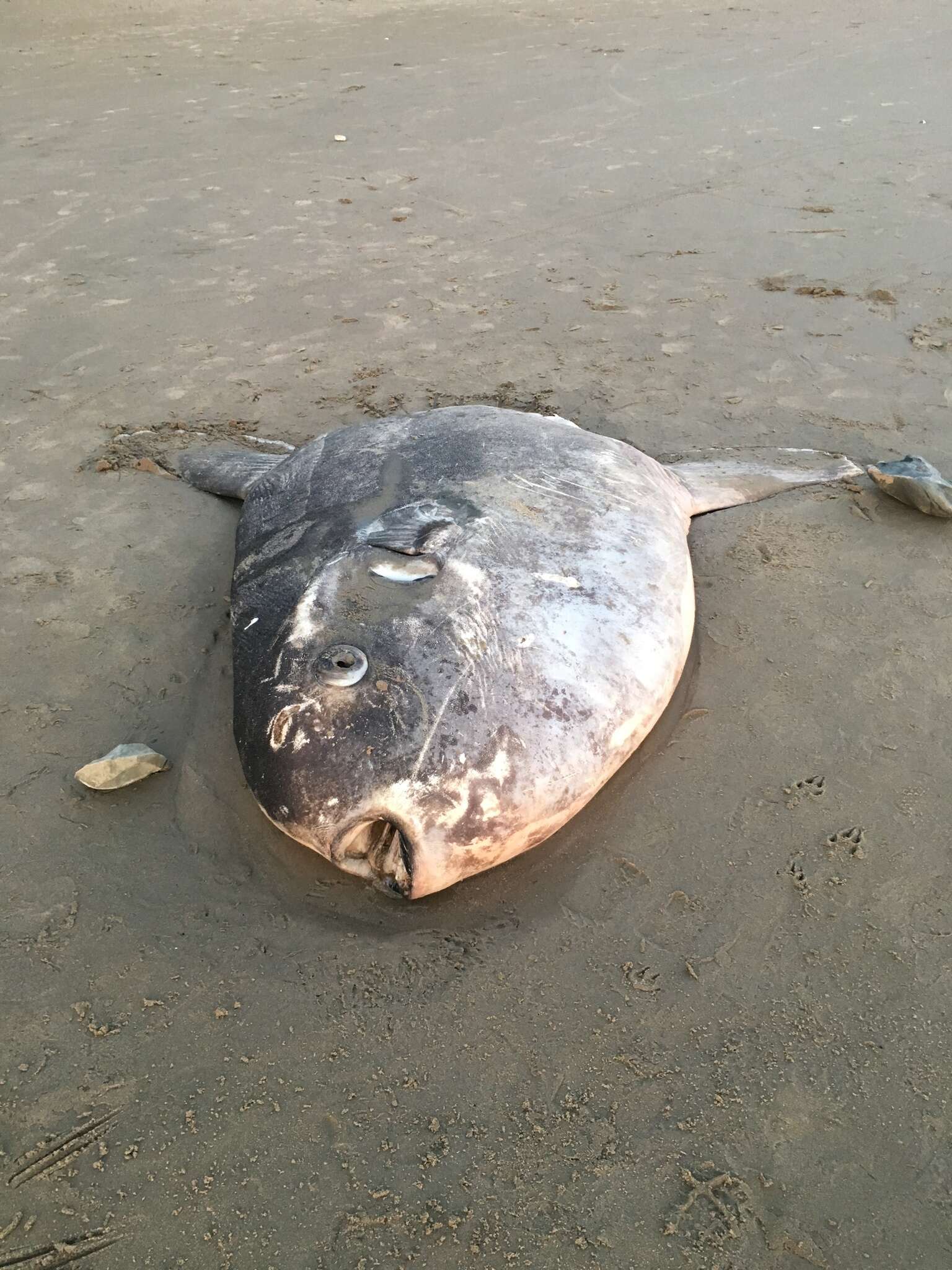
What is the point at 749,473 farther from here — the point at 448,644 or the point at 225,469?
the point at 225,469

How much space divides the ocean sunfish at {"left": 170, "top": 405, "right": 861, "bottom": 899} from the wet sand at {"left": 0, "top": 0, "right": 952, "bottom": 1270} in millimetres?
317

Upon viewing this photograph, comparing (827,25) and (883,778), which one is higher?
(827,25)

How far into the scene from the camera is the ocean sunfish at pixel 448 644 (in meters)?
2.38

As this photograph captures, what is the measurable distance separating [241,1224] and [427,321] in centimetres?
482

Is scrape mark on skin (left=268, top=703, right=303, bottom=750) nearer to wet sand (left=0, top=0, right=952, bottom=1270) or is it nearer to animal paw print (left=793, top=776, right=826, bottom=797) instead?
wet sand (left=0, top=0, right=952, bottom=1270)

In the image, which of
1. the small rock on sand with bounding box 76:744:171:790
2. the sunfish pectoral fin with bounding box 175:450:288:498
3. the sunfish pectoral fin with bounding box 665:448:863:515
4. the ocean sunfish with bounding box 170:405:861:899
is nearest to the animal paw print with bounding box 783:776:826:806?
the ocean sunfish with bounding box 170:405:861:899

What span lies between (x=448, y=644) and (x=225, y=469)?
2.23 metres

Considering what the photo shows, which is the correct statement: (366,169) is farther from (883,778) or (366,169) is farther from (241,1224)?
(241,1224)

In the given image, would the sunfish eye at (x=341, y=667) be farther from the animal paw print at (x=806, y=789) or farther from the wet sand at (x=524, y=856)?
the animal paw print at (x=806, y=789)

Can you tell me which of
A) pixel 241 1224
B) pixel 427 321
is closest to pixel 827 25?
pixel 427 321

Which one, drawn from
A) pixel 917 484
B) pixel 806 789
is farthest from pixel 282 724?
pixel 917 484

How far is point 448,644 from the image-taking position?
2512mm

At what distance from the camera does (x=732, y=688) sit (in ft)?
10.6

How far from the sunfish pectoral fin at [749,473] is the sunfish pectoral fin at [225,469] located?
73.2 inches
